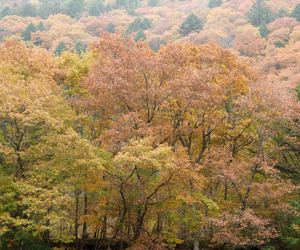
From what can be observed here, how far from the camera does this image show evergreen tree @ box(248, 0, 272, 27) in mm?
87500

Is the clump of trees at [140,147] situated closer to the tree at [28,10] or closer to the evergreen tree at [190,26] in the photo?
the evergreen tree at [190,26]

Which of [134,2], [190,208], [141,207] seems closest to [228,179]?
[190,208]

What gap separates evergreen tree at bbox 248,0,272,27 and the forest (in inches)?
2560

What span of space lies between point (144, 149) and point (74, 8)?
111 meters

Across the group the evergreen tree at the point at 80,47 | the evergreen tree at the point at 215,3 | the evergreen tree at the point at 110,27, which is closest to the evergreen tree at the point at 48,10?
the evergreen tree at the point at 110,27

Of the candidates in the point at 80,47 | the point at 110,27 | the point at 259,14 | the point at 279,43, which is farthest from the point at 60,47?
the point at 259,14

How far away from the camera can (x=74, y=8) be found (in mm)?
120938

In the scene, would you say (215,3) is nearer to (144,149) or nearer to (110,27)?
(110,27)

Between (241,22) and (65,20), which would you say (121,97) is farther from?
(65,20)

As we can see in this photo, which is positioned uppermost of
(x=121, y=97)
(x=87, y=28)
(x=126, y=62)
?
(x=126, y=62)

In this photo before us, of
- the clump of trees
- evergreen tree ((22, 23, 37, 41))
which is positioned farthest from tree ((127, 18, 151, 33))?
the clump of trees

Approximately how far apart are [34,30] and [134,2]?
61.8 m

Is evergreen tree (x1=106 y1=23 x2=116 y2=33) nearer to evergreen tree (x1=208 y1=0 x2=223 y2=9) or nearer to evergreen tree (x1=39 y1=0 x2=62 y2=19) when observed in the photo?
evergreen tree (x1=39 y1=0 x2=62 y2=19)

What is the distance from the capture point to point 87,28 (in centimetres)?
10294
